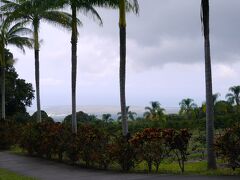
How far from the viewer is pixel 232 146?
1091cm

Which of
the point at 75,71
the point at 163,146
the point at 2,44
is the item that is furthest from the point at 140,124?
the point at 163,146

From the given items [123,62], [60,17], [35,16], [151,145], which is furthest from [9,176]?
[35,16]

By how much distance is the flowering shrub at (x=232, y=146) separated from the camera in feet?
35.7

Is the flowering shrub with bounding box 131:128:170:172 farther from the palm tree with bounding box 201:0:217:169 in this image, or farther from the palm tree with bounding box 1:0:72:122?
the palm tree with bounding box 1:0:72:122

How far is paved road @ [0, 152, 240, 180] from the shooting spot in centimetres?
1089

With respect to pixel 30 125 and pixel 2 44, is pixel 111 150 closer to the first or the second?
pixel 30 125

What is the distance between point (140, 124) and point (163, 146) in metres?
35.4

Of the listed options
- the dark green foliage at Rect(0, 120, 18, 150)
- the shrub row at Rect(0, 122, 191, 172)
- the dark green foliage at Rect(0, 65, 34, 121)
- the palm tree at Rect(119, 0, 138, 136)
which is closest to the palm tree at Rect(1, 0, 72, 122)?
the dark green foliage at Rect(0, 120, 18, 150)

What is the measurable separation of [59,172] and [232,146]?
207 inches

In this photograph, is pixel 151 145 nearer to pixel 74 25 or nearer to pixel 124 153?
pixel 124 153

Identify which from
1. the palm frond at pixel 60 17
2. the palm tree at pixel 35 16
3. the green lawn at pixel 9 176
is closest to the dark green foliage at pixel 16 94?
the palm tree at pixel 35 16

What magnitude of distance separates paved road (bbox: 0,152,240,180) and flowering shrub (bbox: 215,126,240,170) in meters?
0.89

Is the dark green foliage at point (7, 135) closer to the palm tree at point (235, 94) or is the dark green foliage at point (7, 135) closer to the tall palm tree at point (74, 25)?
the tall palm tree at point (74, 25)

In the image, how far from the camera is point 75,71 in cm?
1964
